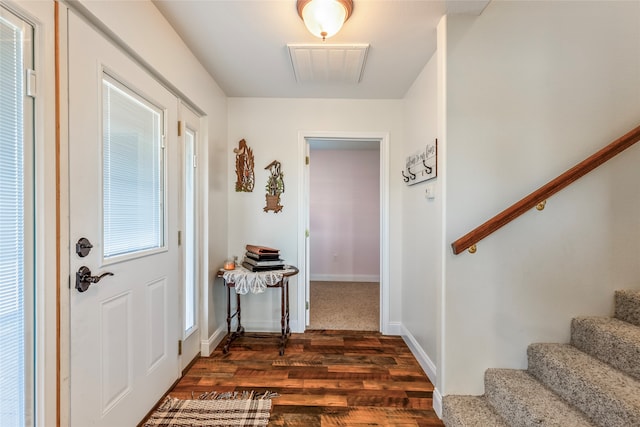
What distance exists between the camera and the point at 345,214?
4961 millimetres

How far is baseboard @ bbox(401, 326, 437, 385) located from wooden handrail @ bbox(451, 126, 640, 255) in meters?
1.06

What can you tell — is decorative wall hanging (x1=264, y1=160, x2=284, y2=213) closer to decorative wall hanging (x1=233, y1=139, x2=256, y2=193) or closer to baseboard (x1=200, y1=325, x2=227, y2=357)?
decorative wall hanging (x1=233, y1=139, x2=256, y2=193)

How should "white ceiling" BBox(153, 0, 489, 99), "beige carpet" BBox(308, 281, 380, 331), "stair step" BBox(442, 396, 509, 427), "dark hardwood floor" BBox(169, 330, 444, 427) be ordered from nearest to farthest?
"stair step" BBox(442, 396, 509, 427), "white ceiling" BBox(153, 0, 489, 99), "dark hardwood floor" BBox(169, 330, 444, 427), "beige carpet" BBox(308, 281, 380, 331)

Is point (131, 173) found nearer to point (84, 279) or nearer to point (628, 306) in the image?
point (84, 279)

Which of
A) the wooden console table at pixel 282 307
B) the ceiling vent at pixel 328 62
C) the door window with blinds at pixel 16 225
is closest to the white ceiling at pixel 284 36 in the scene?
the ceiling vent at pixel 328 62

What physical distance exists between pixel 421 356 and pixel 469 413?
75cm

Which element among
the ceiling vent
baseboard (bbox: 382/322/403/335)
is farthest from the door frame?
the ceiling vent

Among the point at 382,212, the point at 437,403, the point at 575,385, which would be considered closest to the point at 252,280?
the point at 382,212

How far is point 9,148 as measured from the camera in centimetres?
90

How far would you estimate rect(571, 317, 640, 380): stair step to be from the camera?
1263mm

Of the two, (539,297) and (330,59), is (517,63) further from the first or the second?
(539,297)

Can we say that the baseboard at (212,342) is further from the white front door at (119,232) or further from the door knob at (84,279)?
the door knob at (84,279)

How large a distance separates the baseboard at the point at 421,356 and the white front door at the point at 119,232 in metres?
1.83

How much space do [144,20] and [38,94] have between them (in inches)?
31.0
